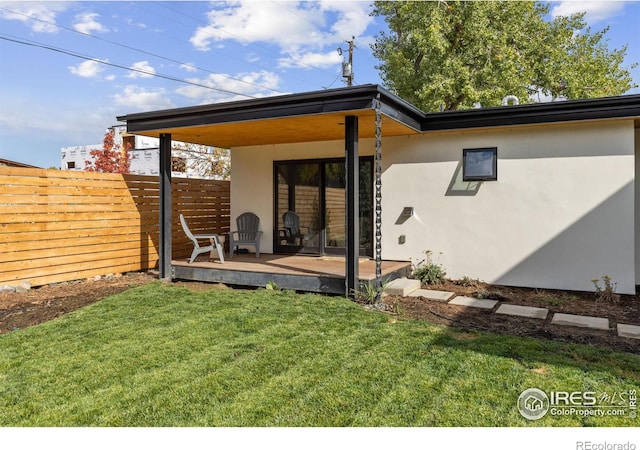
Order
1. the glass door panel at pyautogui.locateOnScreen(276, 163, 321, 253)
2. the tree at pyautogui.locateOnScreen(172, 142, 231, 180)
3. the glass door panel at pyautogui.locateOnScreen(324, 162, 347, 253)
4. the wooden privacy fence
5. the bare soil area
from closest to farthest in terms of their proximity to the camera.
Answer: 1. the bare soil area
2. the wooden privacy fence
3. the glass door panel at pyautogui.locateOnScreen(324, 162, 347, 253)
4. the glass door panel at pyautogui.locateOnScreen(276, 163, 321, 253)
5. the tree at pyautogui.locateOnScreen(172, 142, 231, 180)

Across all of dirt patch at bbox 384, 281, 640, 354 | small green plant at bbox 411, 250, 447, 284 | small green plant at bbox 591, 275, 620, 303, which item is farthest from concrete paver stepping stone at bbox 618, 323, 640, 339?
small green plant at bbox 411, 250, 447, 284

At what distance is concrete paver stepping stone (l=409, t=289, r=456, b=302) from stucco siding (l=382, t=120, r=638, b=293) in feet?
3.39

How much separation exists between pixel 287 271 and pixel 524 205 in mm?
3779

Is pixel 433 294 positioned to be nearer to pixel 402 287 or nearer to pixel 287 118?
pixel 402 287

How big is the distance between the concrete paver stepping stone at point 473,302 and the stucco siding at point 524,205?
1215 mm

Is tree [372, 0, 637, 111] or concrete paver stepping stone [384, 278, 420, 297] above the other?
tree [372, 0, 637, 111]

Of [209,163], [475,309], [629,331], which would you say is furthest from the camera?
[209,163]

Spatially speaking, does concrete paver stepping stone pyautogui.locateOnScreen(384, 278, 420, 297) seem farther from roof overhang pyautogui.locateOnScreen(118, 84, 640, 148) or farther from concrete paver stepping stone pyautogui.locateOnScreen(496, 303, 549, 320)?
roof overhang pyautogui.locateOnScreen(118, 84, 640, 148)

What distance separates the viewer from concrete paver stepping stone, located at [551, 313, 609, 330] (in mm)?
4594

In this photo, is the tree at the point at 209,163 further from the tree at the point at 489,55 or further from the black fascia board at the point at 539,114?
the black fascia board at the point at 539,114

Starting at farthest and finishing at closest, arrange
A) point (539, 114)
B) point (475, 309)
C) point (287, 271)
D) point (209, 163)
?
point (209, 163)
point (287, 271)
point (539, 114)
point (475, 309)

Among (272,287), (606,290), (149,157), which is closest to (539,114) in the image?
(606,290)

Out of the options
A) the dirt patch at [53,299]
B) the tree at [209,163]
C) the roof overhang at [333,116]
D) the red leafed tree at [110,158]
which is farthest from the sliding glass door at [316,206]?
the red leafed tree at [110,158]

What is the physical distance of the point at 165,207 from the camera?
23.1ft
